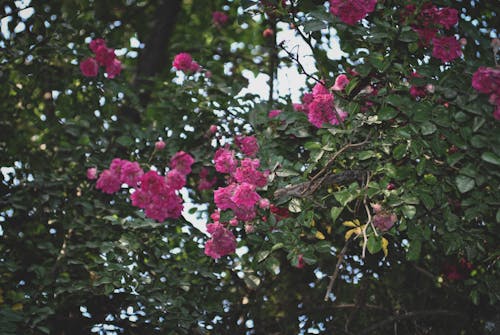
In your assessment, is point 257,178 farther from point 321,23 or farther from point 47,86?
point 47,86

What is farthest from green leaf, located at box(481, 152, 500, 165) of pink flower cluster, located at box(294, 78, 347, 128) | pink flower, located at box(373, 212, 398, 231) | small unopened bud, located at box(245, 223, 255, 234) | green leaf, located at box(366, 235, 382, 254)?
small unopened bud, located at box(245, 223, 255, 234)

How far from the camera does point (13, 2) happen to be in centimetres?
323

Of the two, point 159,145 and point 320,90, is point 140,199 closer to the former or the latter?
point 159,145

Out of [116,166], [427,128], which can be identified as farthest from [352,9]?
[116,166]

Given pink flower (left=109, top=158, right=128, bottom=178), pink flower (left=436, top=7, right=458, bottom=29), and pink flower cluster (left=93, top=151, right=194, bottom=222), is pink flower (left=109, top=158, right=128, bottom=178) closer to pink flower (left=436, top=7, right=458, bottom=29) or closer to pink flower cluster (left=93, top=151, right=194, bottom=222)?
pink flower cluster (left=93, top=151, right=194, bottom=222)

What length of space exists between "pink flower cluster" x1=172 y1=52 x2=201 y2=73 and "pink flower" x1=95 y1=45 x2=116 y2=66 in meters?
0.40

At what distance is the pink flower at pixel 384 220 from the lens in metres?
2.13

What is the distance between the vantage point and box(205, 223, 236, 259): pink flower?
2533mm

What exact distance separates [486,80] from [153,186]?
5.35 feet

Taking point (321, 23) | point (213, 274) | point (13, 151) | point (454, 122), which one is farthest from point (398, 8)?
point (13, 151)

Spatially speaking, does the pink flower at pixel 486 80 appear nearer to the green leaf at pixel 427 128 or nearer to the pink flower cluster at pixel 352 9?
the green leaf at pixel 427 128

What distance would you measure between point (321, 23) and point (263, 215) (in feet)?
2.85

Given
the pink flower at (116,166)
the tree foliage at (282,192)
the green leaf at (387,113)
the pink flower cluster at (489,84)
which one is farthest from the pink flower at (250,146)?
the pink flower cluster at (489,84)

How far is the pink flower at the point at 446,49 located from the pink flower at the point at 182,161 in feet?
4.74
